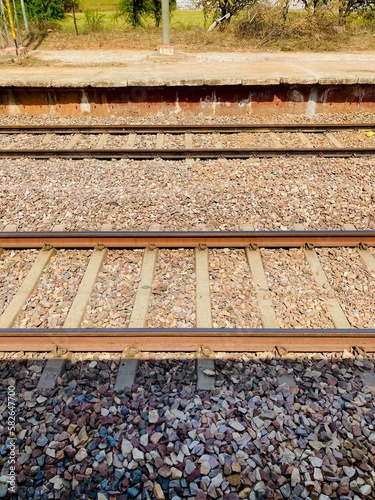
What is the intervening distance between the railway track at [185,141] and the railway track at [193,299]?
2697 mm

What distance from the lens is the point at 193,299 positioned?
13.4ft

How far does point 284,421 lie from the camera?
2893mm

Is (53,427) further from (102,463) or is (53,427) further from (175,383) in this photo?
(175,383)

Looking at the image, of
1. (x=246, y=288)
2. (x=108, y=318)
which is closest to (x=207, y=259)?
(x=246, y=288)

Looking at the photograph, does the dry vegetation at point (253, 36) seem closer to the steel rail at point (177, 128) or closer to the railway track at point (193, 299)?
the steel rail at point (177, 128)

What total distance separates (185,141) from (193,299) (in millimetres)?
4734

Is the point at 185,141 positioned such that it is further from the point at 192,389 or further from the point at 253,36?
the point at 253,36

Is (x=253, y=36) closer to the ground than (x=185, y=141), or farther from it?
farther from it

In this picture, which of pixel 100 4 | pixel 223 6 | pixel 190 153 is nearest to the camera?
pixel 190 153

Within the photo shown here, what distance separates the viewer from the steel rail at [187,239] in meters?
4.82

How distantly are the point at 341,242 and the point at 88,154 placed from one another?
15.3 ft

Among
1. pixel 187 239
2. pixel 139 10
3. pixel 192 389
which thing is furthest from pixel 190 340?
pixel 139 10

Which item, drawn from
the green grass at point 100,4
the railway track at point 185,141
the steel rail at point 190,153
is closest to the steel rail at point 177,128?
the railway track at point 185,141

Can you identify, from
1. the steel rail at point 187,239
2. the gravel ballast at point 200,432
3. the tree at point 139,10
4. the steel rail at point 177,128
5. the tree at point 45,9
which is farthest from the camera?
the tree at point 45,9
